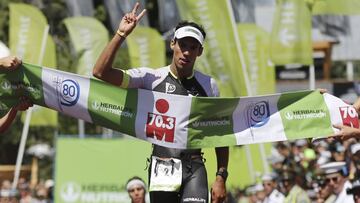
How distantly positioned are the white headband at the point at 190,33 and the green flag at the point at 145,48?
43.6 ft

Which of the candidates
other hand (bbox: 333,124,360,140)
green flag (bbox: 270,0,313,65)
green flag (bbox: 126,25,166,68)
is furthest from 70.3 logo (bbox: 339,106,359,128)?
green flag (bbox: 126,25,166,68)

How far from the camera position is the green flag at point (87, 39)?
22.8 meters

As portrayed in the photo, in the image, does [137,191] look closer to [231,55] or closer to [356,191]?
[356,191]

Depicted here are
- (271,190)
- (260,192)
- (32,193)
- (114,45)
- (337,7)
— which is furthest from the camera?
(32,193)

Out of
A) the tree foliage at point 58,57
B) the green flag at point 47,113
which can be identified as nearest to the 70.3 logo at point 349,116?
Result: the green flag at point 47,113

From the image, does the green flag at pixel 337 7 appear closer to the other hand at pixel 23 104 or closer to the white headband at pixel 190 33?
the white headband at pixel 190 33

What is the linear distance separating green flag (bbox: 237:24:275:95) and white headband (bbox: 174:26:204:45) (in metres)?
11.5

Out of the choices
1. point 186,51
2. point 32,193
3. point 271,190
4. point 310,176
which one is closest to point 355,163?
point 310,176

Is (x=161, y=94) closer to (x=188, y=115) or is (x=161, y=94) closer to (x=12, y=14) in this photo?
(x=188, y=115)

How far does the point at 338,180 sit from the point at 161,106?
509 centimetres

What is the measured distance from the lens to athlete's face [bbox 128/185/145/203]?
13.2 metres

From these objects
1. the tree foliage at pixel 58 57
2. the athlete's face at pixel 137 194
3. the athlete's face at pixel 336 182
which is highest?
the tree foliage at pixel 58 57

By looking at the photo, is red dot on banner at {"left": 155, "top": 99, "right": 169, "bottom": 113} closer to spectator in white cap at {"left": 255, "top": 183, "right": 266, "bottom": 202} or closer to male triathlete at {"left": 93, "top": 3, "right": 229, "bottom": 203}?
male triathlete at {"left": 93, "top": 3, "right": 229, "bottom": 203}

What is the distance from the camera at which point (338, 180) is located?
13.7m
